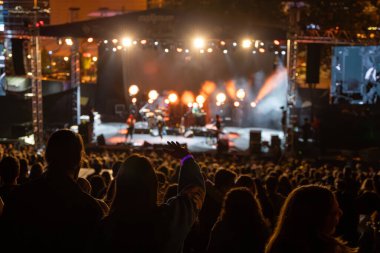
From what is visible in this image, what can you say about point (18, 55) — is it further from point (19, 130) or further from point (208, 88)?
point (208, 88)

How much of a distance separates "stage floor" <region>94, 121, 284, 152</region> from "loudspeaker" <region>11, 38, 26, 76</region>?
5.10m

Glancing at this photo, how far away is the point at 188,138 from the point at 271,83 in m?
6.61

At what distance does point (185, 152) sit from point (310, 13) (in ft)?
87.9

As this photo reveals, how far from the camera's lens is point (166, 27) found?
17.6m

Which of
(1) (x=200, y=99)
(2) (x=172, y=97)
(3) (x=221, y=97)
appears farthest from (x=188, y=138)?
(3) (x=221, y=97)

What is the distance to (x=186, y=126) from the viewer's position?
2531 centimetres

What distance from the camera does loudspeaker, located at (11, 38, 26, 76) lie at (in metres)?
17.2

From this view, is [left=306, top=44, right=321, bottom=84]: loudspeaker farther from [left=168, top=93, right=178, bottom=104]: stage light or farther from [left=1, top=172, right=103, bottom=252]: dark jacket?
[left=1, top=172, right=103, bottom=252]: dark jacket

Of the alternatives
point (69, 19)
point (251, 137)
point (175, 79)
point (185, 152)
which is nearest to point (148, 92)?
point (175, 79)

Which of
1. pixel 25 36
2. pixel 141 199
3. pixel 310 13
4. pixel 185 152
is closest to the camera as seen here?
pixel 141 199

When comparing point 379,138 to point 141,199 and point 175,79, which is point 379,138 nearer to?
point 175,79

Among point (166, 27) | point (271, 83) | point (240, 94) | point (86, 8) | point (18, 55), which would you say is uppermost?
point (86, 8)

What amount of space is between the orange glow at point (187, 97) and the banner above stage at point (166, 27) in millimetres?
9794

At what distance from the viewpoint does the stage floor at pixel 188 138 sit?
2121 cm
